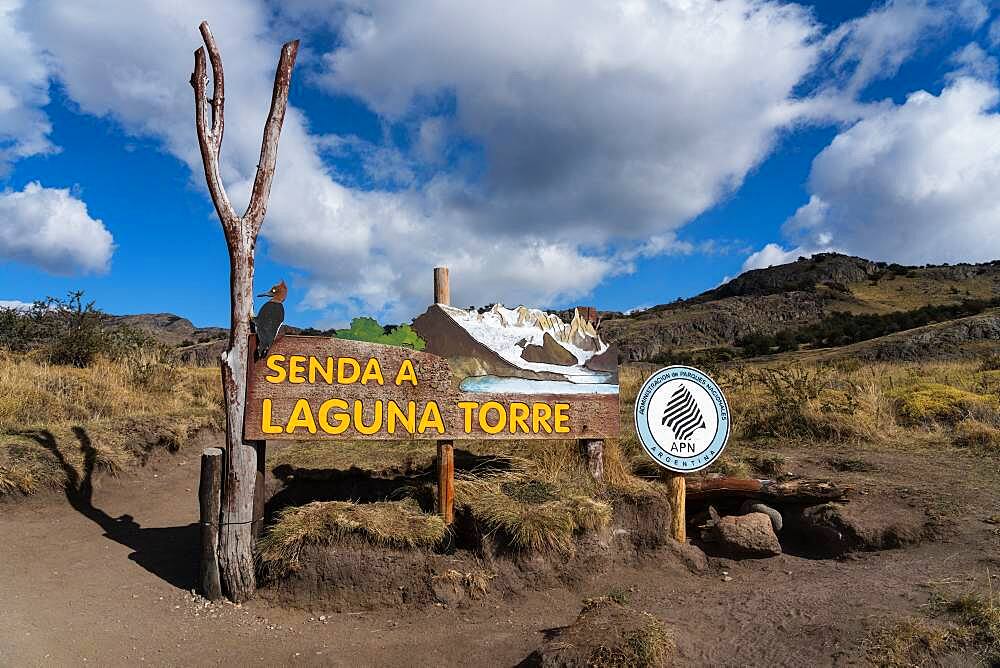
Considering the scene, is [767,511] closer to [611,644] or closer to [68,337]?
[611,644]

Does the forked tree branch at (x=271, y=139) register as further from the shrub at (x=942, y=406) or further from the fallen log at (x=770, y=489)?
the shrub at (x=942, y=406)

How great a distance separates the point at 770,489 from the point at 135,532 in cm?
752

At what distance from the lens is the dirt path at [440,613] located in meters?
4.52

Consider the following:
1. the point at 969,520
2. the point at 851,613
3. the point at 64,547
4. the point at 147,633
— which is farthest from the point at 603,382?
the point at 64,547

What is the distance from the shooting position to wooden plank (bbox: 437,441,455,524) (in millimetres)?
6301

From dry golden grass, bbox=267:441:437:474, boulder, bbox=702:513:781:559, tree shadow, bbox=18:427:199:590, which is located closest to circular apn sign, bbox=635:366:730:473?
boulder, bbox=702:513:781:559

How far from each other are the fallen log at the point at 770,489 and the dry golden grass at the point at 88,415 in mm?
8078

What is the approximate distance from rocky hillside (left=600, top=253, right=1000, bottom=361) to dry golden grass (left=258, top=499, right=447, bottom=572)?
1496 inches

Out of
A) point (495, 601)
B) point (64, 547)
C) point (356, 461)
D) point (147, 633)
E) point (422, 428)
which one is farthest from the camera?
point (356, 461)

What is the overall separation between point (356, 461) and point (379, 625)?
13.7 feet

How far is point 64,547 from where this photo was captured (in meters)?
6.93

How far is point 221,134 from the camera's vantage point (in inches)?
246

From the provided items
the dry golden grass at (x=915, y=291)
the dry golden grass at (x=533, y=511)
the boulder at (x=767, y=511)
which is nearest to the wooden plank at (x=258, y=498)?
the dry golden grass at (x=533, y=511)

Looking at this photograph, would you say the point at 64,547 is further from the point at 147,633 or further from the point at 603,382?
the point at 603,382
